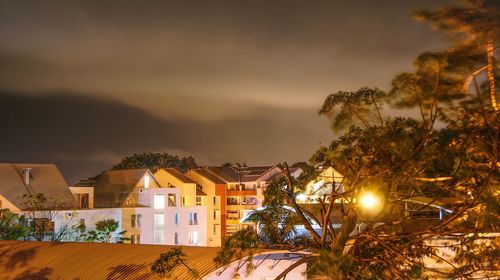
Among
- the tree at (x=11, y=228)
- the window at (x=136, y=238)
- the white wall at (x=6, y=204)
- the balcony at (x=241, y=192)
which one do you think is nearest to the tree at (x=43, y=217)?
the white wall at (x=6, y=204)

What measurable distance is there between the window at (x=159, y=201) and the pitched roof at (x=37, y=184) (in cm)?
709

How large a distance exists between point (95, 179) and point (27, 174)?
1252 centimetres

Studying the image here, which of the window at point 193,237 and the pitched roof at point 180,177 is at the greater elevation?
the pitched roof at point 180,177

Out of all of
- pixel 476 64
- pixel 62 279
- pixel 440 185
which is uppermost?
pixel 476 64

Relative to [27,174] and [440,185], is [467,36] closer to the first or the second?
[440,185]

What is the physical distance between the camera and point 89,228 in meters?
46.5

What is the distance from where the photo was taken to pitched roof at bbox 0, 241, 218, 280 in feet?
59.6

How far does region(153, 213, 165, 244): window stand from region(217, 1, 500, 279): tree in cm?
3963

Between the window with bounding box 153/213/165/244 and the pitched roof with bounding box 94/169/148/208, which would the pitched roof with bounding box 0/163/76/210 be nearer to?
the pitched roof with bounding box 94/169/148/208

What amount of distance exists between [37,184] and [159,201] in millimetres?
9983

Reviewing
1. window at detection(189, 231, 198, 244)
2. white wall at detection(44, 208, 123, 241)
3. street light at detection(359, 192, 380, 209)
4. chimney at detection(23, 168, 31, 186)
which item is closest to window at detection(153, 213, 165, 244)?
window at detection(189, 231, 198, 244)

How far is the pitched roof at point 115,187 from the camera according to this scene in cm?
5481

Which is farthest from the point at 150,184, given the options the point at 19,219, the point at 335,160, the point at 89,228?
the point at 335,160

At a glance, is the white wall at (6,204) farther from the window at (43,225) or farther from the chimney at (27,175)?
the window at (43,225)
